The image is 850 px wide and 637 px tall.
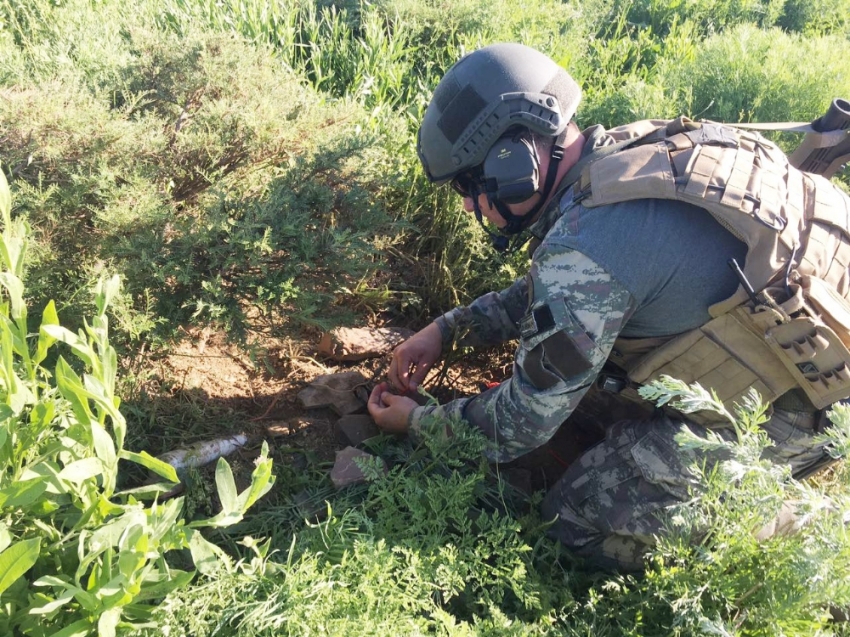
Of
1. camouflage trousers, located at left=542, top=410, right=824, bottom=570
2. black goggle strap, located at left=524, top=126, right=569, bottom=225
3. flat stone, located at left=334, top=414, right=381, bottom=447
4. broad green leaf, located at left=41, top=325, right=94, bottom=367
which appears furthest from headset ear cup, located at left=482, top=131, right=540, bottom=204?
broad green leaf, located at left=41, top=325, right=94, bottom=367

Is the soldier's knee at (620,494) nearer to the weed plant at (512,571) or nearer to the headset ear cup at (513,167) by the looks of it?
the weed plant at (512,571)

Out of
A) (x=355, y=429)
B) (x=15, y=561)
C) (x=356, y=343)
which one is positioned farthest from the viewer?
(x=356, y=343)

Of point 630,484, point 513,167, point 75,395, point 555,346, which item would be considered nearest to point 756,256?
point 555,346

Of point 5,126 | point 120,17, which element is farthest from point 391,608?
point 120,17

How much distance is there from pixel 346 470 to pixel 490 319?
883 millimetres

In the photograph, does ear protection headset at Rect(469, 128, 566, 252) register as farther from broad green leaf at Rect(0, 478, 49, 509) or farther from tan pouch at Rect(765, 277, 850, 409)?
broad green leaf at Rect(0, 478, 49, 509)

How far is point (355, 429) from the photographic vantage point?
2.66 metres

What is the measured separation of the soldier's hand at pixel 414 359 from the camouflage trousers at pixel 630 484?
68cm

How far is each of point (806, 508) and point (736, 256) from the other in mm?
789

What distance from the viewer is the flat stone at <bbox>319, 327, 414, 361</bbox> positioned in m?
3.03

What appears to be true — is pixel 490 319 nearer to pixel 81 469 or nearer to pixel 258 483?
pixel 258 483

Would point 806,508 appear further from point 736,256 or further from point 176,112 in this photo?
point 176,112

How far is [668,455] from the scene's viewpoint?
2281mm

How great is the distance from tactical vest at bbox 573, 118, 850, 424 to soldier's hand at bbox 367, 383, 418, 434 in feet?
2.79
